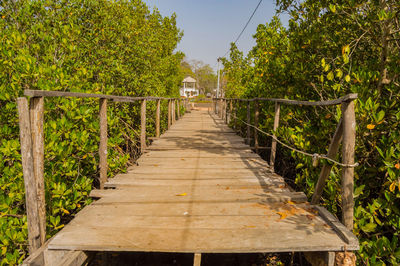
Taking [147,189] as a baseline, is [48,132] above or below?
above

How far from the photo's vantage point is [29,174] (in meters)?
2.01

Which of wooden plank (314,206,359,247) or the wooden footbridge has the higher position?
wooden plank (314,206,359,247)

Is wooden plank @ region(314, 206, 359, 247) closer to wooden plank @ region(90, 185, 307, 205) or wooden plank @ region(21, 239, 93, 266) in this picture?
wooden plank @ region(90, 185, 307, 205)

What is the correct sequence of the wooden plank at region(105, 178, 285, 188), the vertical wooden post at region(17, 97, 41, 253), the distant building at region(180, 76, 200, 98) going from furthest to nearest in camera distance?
the distant building at region(180, 76, 200, 98), the wooden plank at region(105, 178, 285, 188), the vertical wooden post at region(17, 97, 41, 253)

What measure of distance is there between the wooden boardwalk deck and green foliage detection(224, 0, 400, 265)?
464 mm

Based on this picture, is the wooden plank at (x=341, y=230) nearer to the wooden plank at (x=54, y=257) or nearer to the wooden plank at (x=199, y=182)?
the wooden plank at (x=199, y=182)

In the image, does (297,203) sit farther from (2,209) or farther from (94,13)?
(94,13)

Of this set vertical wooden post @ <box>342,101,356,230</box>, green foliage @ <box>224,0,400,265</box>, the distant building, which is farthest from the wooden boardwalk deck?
the distant building

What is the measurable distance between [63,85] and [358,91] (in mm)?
3645

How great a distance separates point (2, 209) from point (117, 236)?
1490mm

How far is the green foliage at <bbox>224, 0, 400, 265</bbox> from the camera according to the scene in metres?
2.42

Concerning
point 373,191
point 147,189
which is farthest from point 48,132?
point 373,191

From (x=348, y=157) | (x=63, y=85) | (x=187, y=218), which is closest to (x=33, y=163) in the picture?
(x=187, y=218)

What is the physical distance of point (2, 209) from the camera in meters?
2.71
